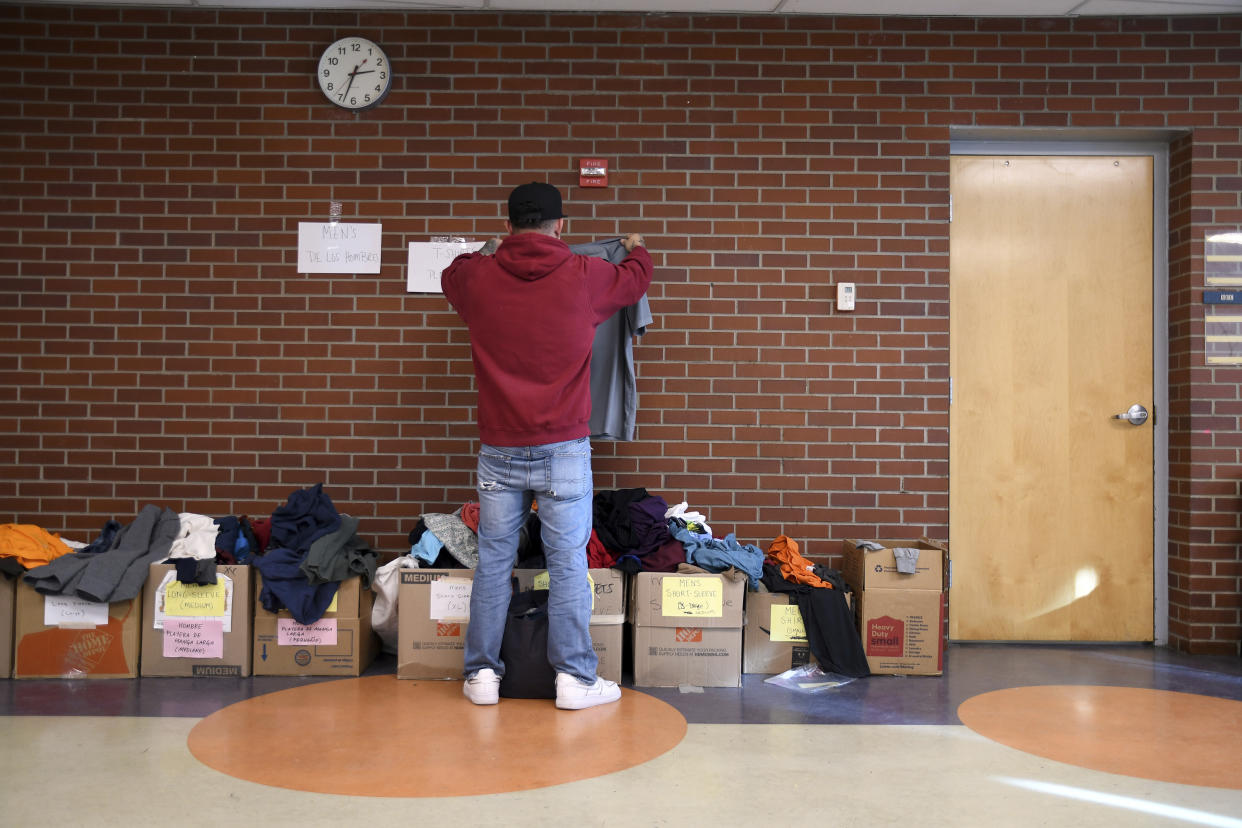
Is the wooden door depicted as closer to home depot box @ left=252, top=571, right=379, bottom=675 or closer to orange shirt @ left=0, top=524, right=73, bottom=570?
home depot box @ left=252, top=571, right=379, bottom=675

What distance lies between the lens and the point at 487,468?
10.6 feet

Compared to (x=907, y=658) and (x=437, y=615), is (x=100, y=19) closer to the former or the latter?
(x=437, y=615)

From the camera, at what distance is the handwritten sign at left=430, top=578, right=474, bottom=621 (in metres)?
3.53

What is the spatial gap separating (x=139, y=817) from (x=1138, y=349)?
438 centimetres

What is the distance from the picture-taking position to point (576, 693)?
10.3 ft

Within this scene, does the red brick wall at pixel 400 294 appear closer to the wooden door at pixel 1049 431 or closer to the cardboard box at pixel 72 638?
the wooden door at pixel 1049 431

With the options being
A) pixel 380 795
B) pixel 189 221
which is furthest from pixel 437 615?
pixel 189 221

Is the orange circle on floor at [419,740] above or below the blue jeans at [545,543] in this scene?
below

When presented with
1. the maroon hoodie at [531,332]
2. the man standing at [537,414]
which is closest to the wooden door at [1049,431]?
the man standing at [537,414]

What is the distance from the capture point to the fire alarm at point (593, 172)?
4.20m

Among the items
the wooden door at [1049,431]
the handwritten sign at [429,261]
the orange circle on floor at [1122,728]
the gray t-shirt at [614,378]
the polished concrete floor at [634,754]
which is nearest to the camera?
the polished concrete floor at [634,754]

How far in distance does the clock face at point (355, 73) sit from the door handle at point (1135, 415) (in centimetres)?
373

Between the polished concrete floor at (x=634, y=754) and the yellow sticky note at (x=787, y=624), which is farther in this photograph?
the yellow sticky note at (x=787, y=624)

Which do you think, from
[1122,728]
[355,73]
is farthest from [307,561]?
[1122,728]
